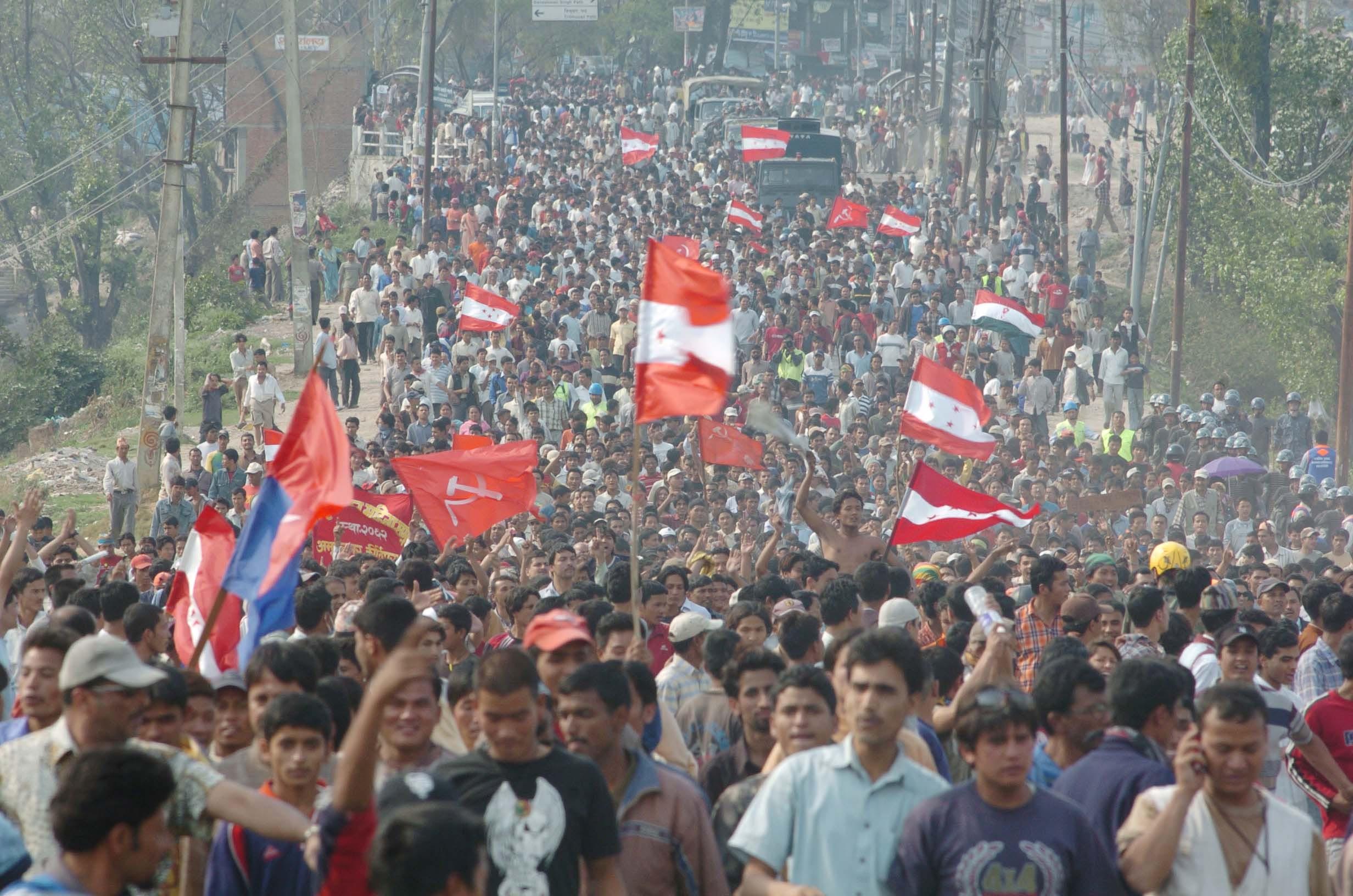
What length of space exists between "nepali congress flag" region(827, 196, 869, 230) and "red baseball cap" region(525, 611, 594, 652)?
91.2 ft

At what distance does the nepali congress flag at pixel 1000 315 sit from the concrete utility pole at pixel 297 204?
9060 millimetres

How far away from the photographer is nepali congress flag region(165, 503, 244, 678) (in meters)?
8.16

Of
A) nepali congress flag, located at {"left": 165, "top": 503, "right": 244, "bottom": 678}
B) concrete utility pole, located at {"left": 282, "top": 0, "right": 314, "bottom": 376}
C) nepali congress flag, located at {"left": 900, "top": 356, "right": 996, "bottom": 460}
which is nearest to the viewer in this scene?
nepali congress flag, located at {"left": 165, "top": 503, "right": 244, "bottom": 678}

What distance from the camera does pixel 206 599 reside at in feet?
27.8

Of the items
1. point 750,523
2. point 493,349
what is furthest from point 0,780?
point 493,349

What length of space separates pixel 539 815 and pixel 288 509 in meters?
2.43

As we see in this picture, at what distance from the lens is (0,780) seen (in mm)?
4555

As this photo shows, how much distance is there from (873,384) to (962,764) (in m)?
18.4

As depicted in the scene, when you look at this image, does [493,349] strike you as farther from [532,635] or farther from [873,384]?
[532,635]

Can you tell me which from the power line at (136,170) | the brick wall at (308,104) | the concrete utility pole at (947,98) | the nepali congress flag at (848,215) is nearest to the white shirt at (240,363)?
the nepali congress flag at (848,215)

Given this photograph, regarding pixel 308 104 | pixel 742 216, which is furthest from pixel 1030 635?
pixel 308 104

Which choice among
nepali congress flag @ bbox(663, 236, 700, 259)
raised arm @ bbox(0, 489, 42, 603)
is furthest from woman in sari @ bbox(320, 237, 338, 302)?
raised arm @ bbox(0, 489, 42, 603)

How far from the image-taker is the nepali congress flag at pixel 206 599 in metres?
8.16

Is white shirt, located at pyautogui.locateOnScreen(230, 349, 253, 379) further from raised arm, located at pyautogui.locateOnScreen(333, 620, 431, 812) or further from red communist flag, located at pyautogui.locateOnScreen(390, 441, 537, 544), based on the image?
raised arm, located at pyautogui.locateOnScreen(333, 620, 431, 812)
